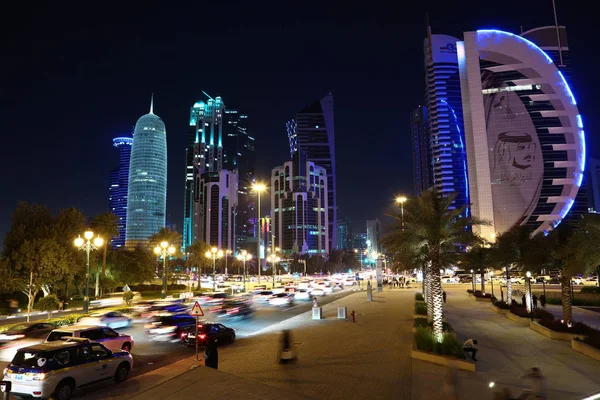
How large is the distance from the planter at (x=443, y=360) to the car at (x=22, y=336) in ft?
52.7

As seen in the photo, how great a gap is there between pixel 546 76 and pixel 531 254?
463 feet

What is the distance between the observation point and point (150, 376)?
13.1 meters

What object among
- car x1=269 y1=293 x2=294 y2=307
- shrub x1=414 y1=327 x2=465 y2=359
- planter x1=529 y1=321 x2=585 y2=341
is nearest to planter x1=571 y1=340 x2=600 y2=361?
planter x1=529 y1=321 x2=585 y2=341

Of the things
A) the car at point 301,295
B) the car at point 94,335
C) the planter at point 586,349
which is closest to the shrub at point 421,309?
the planter at point 586,349

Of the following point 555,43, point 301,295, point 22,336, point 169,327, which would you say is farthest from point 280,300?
point 555,43

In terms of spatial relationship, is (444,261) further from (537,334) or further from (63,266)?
(63,266)

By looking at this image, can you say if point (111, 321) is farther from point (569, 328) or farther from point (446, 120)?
point (446, 120)

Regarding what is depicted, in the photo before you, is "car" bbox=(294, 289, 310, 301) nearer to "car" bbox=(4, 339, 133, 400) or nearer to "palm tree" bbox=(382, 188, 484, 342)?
"palm tree" bbox=(382, 188, 484, 342)

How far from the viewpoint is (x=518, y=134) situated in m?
136

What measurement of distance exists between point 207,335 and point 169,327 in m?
4.42

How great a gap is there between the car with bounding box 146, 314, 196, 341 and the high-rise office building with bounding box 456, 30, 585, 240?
123m

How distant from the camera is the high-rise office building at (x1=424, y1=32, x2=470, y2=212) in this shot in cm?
16850

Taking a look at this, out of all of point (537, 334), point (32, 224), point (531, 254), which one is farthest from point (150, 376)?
point (32, 224)

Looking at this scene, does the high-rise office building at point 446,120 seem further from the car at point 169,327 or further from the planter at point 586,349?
the car at point 169,327
